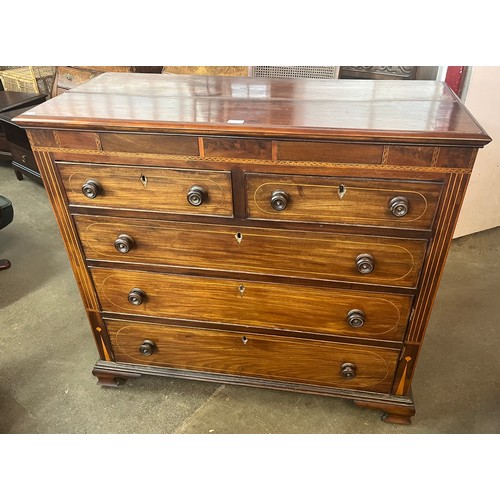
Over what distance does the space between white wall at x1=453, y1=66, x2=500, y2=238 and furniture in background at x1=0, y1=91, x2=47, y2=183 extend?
294cm

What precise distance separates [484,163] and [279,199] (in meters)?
1.78

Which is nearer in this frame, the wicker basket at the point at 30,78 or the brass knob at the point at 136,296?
the brass knob at the point at 136,296

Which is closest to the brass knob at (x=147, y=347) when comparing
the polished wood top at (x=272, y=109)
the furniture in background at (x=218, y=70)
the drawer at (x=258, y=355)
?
the drawer at (x=258, y=355)

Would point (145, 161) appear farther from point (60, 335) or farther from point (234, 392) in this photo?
point (60, 335)

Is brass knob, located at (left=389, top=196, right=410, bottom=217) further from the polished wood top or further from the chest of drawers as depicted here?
the polished wood top

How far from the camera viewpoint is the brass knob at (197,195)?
1.32 m

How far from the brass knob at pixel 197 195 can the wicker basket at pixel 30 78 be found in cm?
302

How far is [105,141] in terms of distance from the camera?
130 centimetres

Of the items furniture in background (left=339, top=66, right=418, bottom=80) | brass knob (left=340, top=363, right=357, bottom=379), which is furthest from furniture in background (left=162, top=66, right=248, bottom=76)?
brass knob (left=340, top=363, right=357, bottom=379)

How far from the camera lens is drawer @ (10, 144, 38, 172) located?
3335mm

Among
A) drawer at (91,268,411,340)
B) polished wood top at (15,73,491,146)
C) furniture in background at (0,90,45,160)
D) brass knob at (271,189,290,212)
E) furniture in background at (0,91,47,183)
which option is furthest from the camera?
furniture in background at (0,90,45,160)

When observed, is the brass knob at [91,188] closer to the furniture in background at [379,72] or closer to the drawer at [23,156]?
the furniture in background at [379,72]

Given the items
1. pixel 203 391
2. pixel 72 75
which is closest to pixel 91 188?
pixel 203 391
